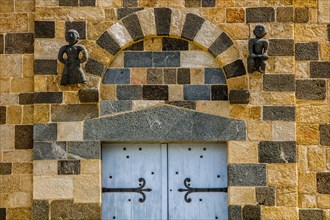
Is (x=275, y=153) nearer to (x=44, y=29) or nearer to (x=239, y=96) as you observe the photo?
(x=239, y=96)

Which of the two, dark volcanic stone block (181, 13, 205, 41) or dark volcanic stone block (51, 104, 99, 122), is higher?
dark volcanic stone block (181, 13, 205, 41)

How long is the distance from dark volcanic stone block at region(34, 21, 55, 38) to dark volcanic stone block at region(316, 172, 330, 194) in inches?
135

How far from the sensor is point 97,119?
10.5m

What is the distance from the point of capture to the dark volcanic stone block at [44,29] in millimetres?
10562

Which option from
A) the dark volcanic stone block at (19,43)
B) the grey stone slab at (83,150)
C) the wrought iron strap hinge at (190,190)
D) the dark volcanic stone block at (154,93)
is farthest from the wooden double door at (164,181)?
the dark volcanic stone block at (19,43)

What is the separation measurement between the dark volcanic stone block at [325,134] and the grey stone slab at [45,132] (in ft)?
9.92

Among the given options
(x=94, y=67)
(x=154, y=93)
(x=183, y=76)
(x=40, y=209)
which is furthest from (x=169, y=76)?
(x=40, y=209)

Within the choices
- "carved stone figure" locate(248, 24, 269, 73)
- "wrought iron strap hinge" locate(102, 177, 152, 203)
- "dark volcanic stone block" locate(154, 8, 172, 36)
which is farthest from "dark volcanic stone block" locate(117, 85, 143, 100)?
"carved stone figure" locate(248, 24, 269, 73)

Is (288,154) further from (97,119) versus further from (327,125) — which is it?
(97,119)

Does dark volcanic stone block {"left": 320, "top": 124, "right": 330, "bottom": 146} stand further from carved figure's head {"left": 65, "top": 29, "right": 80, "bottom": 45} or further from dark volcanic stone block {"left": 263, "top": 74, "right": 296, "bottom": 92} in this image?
carved figure's head {"left": 65, "top": 29, "right": 80, "bottom": 45}

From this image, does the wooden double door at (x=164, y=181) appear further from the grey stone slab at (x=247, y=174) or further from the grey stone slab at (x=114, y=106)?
the grey stone slab at (x=114, y=106)

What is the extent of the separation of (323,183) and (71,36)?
3.29 metres

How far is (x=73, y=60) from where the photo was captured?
10422 mm

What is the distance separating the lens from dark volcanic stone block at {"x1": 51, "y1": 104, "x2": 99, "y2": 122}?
10461 mm
